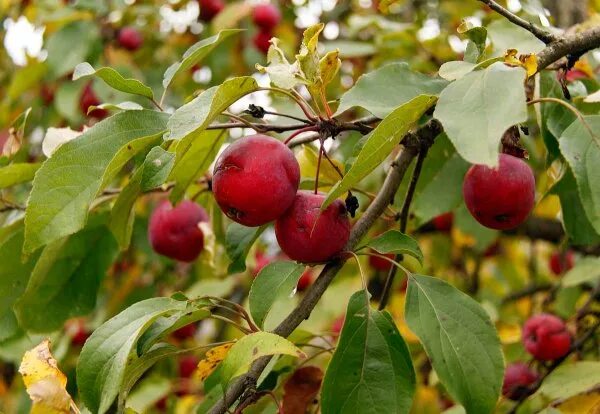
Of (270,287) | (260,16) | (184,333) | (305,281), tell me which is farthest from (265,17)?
(270,287)

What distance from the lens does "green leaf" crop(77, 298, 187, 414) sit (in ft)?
3.26

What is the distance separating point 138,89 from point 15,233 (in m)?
0.51

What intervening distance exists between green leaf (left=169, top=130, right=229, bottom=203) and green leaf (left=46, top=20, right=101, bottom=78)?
143 centimetres

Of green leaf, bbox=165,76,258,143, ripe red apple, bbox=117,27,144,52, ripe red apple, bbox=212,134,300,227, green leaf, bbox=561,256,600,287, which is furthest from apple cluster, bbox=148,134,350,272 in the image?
ripe red apple, bbox=117,27,144,52

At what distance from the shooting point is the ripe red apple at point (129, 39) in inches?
122

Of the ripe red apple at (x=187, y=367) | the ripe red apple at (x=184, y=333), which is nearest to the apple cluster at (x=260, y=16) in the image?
the ripe red apple at (x=184, y=333)

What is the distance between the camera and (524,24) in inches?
46.7

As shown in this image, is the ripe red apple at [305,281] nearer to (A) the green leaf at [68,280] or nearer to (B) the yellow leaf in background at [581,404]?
(A) the green leaf at [68,280]

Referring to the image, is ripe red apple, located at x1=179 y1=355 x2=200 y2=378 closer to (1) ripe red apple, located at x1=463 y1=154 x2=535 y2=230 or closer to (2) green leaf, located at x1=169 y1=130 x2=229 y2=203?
(2) green leaf, located at x1=169 y1=130 x2=229 y2=203

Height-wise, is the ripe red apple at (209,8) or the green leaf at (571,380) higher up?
the green leaf at (571,380)

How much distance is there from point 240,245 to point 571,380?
69 centimetres

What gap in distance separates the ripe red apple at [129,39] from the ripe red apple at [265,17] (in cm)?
50

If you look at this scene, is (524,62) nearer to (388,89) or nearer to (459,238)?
(388,89)

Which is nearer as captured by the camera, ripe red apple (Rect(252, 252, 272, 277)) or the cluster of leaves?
the cluster of leaves
